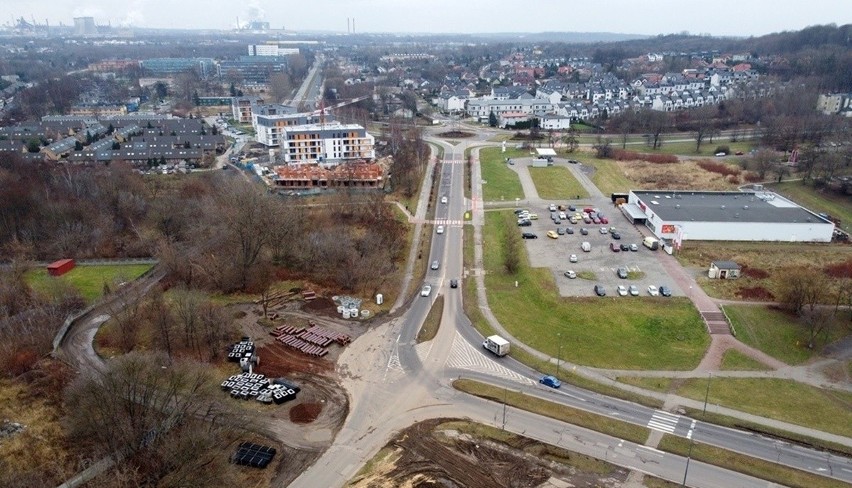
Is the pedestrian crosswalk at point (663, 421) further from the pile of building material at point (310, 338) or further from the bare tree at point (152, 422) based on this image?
the bare tree at point (152, 422)

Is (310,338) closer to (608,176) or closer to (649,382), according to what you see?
(649,382)

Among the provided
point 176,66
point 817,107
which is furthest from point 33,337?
point 176,66

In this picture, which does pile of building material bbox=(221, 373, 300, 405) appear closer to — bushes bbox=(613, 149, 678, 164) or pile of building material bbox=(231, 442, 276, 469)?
pile of building material bbox=(231, 442, 276, 469)

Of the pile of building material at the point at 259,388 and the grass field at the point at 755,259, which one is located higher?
the grass field at the point at 755,259

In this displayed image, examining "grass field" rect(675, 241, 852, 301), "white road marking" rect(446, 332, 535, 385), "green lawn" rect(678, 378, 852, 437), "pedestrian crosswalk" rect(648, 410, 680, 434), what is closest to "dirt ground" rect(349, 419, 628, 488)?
"pedestrian crosswalk" rect(648, 410, 680, 434)

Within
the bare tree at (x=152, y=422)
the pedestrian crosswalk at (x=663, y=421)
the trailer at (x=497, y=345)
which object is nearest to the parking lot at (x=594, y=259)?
the trailer at (x=497, y=345)
